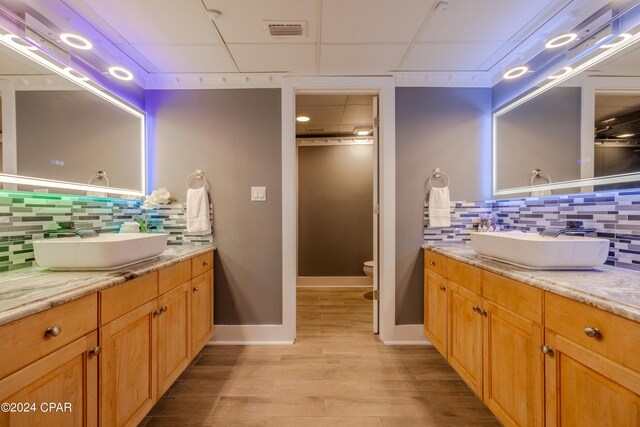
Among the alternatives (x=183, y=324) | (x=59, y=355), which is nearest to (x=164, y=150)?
(x=183, y=324)

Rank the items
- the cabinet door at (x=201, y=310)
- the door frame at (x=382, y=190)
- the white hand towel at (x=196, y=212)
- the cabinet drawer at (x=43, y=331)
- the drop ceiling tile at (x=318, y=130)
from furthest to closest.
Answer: the drop ceiling tile at (x=318, y=130), the door frame at (x=382, y=190), the white hand towel at (x=196, y=212), the cabinet door at (x=201, y=310), the cabinet drawer at (x=43, y=331)

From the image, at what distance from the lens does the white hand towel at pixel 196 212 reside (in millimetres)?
2145

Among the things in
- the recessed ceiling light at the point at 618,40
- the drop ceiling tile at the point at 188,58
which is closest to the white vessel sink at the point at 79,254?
the drop ceiling tile at the point at 188,58

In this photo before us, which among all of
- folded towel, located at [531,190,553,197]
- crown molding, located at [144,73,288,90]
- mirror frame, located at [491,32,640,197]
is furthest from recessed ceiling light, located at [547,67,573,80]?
crown molding, located at [144,73,288,90]

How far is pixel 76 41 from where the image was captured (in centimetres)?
158

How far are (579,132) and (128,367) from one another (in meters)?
2.54

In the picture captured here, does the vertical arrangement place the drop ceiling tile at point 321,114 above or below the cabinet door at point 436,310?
above

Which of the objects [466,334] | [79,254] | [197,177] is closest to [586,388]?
[466,334]

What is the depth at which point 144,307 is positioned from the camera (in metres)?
1.28

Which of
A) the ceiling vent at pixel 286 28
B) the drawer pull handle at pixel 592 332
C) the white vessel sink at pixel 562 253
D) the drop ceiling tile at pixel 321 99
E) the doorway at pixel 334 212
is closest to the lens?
the drawer pull handle at pixel 592 332

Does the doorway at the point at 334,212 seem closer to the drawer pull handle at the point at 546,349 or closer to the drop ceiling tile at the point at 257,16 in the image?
the drop ceiling tile at the point at 257,16

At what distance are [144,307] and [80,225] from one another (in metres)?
0.78

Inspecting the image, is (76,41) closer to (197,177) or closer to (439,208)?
(197,177)

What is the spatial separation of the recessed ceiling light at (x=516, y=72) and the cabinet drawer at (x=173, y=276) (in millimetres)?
2655
